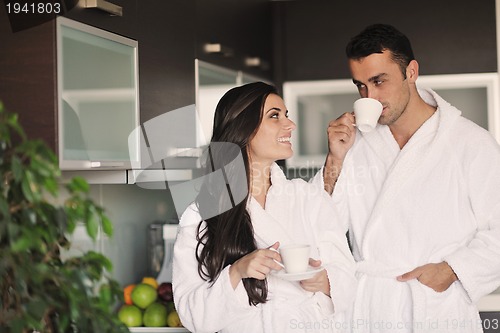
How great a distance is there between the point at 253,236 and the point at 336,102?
2082 millimetres

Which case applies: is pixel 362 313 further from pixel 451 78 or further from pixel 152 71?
pixel 451 78

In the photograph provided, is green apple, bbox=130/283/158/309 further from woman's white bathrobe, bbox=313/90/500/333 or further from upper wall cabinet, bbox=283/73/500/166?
upper wall cabinet, bbox=283/73/500/166

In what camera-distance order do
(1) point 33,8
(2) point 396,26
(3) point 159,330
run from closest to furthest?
(1) point 33,8
(3) point 159,330
(2) point 396,26

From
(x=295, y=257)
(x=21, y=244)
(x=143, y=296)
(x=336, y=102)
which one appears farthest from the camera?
(x=336, y=102)

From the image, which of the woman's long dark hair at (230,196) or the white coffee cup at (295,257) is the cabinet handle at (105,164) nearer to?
the woman's long dark hair at (230,196)

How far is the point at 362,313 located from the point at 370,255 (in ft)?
0.56

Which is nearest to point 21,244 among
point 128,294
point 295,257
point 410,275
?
point 295,257

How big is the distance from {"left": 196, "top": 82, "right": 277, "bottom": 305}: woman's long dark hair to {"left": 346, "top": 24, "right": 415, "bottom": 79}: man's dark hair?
336 millimetres

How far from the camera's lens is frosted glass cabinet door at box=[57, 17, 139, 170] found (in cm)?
179

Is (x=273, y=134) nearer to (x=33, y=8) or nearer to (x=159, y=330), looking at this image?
(x=33, y=8)

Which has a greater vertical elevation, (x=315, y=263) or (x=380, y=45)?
(x=380, y=45)

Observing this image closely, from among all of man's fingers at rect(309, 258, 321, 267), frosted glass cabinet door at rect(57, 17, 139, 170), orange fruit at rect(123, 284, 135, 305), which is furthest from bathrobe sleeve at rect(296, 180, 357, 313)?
orange fruit at rect(123, 284, 135, 305)

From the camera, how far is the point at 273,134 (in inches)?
76.5

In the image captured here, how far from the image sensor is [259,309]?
1878 millimetres
